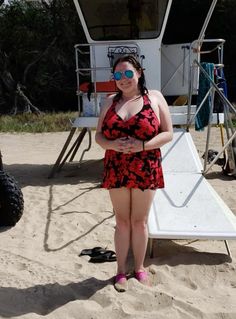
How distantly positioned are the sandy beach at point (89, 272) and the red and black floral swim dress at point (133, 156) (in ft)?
2.48

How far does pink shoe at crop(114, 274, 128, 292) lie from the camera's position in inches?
146

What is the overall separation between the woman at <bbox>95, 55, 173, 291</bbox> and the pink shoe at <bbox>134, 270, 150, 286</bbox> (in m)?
0.18

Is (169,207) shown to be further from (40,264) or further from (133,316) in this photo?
(133,316)

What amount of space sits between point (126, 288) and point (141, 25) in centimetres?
599

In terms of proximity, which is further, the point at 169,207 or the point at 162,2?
the point at 162,2

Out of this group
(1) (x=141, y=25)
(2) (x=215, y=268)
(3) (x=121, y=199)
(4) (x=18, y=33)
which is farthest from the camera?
(4) (x=18, y=33)

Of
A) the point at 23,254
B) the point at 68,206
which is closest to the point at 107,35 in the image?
the point at 68,206

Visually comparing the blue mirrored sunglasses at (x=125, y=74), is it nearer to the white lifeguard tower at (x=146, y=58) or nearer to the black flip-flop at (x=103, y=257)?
the black flip-flop at (x=103, y=257)

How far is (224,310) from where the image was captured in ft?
11.5

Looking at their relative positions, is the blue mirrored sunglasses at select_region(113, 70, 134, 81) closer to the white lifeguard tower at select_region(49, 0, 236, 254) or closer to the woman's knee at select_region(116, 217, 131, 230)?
the woman's knee at select_region(116, 217, 131, 230)

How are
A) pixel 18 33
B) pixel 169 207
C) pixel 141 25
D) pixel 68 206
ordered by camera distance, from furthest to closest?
pixel 18 33
pixel 141 25
pixel 68 206
pixel 169 207

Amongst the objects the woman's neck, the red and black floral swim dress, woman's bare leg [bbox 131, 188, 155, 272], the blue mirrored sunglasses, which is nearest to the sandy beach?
woman's bare leg [bbox 131, 188, 155, 272]

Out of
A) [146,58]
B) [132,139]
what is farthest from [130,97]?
[146,58]

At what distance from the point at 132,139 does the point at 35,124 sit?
1277 centimetres
